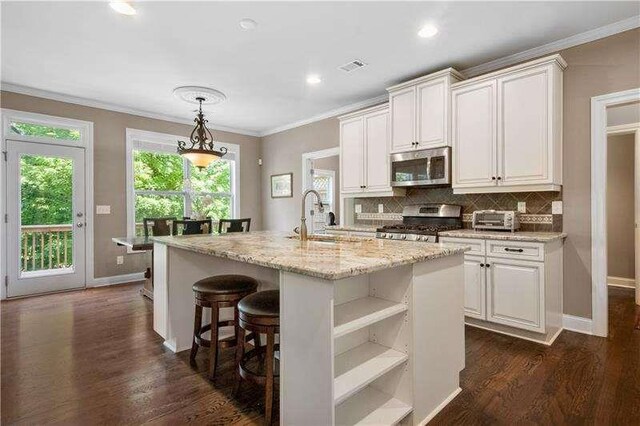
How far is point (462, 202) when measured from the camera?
12.1 ft

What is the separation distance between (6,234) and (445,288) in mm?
5083

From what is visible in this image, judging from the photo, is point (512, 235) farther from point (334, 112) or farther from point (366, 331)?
point (334, 112)

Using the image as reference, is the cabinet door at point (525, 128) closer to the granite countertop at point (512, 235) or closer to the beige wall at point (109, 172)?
the granite countertop at point (512, 235)

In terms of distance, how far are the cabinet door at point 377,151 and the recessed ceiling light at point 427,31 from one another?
3.95ft

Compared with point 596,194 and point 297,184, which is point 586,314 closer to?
point 596,194

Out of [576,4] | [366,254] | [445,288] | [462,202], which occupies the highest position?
[576,4]

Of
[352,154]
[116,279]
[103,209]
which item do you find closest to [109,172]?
[103,209]

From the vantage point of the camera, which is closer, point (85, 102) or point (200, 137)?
point (200, 137)

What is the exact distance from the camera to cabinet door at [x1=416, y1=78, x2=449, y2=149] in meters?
3.43

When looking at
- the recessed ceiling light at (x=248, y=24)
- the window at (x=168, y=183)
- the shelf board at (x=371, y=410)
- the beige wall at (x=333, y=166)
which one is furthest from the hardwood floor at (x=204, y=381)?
the beige wall at (x=333, y=166)

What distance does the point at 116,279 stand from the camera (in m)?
4.90

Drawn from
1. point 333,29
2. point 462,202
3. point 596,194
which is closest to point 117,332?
point 333,29

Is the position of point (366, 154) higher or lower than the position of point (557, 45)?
lower

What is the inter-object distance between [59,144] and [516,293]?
5636 mm
